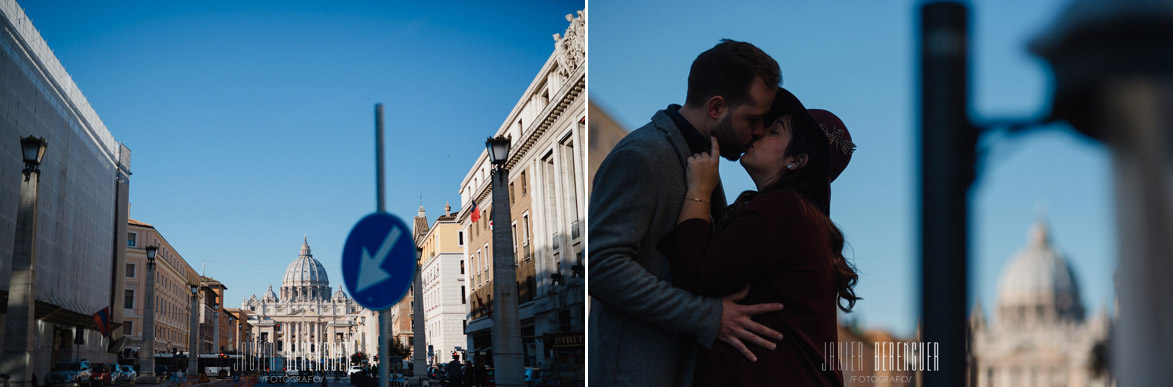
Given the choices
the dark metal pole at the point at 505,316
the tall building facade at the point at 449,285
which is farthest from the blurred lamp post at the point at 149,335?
the dark metal pole at the point at 505,316

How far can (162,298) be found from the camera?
175ft

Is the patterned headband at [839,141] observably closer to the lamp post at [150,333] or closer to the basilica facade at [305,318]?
the lamp post at [150,333]

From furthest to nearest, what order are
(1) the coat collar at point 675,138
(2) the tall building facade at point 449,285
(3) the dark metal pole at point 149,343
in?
(2) the tall building facade at point 449,285 < (3) the dark metal pole at point 149,343 < (1) the coat collar at point 675,138

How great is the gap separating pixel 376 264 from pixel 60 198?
14.4 metres

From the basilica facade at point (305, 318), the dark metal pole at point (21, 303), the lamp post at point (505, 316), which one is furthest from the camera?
the basilica facade at point (305, 318)

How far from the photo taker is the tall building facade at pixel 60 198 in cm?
930

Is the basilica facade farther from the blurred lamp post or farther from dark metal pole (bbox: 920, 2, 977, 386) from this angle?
dark metal pole (bbox: 920, 2, 977, 386)

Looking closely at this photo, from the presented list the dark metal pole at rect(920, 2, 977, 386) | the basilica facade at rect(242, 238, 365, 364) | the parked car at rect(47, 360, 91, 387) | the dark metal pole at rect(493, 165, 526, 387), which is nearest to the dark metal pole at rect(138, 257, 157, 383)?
the parked car at rect(47, 360, 91, 387)

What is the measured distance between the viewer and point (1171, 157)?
2.88 feet

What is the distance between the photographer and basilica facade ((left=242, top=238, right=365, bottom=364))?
131 metres

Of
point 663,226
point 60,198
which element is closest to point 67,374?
point 60,198

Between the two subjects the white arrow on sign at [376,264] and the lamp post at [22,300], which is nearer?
the white arrow on sign at [376,264]

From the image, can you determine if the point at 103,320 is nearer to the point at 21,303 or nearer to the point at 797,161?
the point at 21,303

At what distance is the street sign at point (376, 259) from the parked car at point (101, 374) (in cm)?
1576
